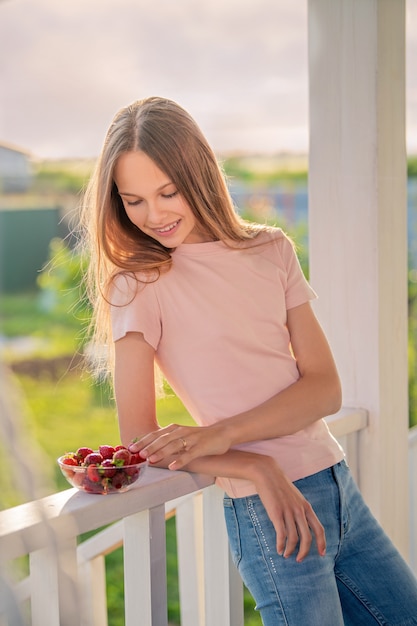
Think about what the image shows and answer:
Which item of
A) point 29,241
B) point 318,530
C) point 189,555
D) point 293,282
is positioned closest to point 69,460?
point 318,530

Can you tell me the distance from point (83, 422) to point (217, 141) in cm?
489

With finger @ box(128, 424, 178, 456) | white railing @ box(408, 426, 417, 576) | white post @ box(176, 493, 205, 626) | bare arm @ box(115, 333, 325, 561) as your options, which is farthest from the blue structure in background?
finger @ box(128, 424, 178, 456)

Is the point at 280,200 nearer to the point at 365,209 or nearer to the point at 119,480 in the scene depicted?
the point at 365,209

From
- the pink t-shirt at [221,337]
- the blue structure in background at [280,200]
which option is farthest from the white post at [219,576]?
the blue structure in background at [280,200]

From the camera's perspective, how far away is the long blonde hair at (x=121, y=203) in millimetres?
1308

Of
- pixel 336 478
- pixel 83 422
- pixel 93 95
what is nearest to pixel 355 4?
pixel 336 478

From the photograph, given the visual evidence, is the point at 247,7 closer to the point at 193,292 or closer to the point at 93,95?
the point at 93,95

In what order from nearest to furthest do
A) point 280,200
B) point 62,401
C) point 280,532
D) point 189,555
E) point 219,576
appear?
point 280,532 < point 219,576 < point 189,555 < point 280,200 < point 62,401

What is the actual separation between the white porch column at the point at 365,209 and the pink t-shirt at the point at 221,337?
0.52 m

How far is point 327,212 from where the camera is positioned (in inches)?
75.6

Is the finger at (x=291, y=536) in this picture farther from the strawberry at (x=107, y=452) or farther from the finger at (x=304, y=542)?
the strawberry at (x=107, y=452)

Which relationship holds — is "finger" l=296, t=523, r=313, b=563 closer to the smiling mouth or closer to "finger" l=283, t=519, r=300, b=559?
"finger" l=283, t=519, r=300, b=559

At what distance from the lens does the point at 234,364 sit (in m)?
1.33

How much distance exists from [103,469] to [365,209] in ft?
3.40
